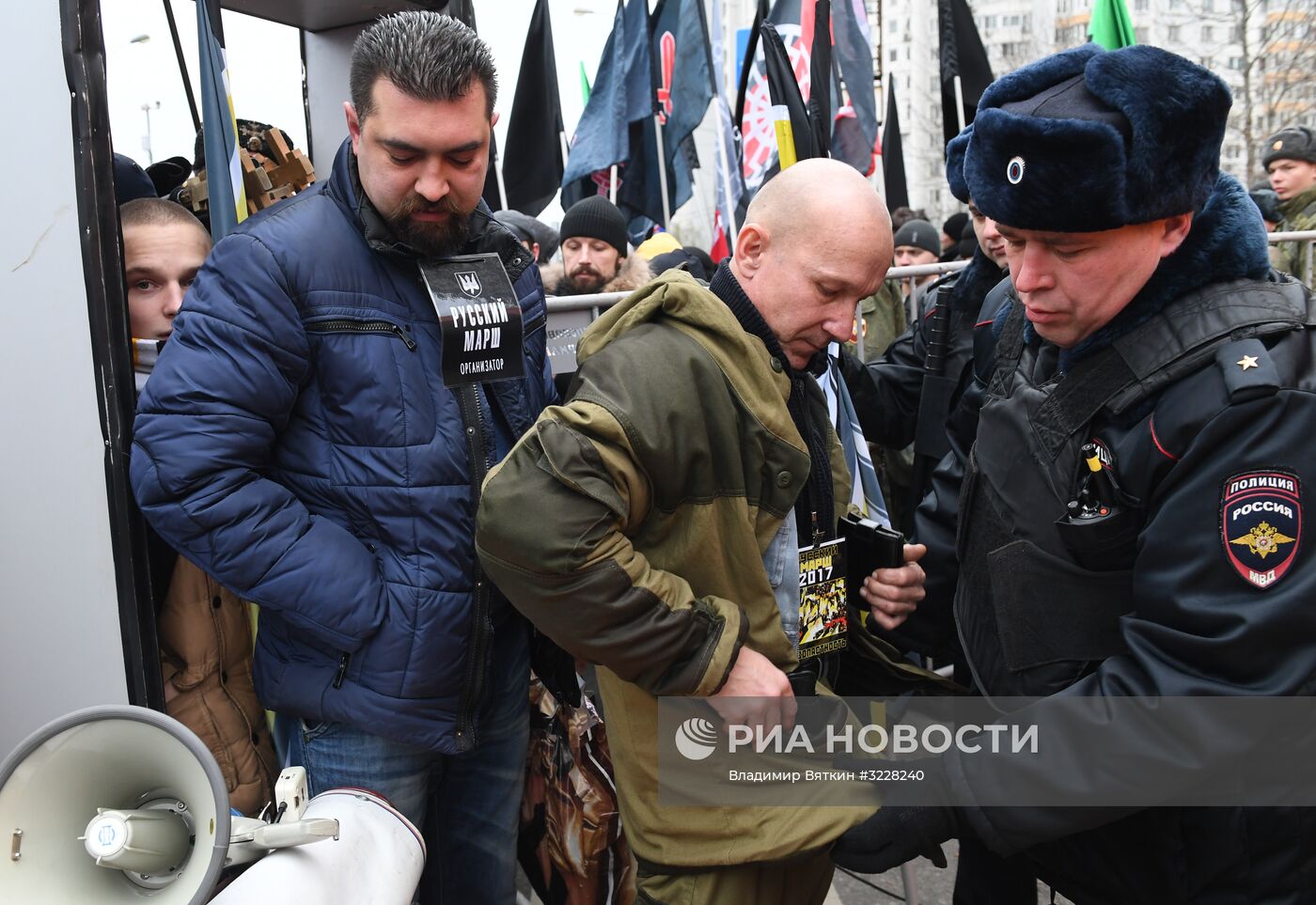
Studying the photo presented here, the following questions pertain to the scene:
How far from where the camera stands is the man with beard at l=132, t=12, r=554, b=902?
6.13 ft

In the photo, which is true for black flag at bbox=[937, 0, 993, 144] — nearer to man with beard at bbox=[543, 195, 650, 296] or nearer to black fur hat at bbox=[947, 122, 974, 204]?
man with beard at bbox=[543, 195, 650, 296]

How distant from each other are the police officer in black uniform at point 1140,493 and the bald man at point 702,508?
0.25 meters

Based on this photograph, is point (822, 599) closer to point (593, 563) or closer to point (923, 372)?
point (593, 563)

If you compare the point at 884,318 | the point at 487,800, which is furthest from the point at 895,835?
the point at 884,318

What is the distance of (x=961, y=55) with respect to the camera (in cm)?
628

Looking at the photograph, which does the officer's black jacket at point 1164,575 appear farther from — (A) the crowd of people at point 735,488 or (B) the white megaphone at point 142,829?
(B) the white megaphone at point 142,829

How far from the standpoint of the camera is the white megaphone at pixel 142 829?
4.83 ft

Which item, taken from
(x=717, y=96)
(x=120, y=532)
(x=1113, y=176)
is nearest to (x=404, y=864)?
(x=120, y=532)

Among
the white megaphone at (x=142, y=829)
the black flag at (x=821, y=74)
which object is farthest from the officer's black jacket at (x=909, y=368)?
the black flag at (x=821, y=74)

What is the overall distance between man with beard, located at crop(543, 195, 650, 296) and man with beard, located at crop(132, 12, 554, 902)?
2.82 m

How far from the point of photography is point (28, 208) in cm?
184

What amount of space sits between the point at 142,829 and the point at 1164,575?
63.6 inches

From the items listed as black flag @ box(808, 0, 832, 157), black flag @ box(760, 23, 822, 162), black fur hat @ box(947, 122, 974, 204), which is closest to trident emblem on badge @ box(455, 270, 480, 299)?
black fur hat @ box(947, 122, 974, 204)

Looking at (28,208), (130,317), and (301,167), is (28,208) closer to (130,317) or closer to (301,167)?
(130,317)
